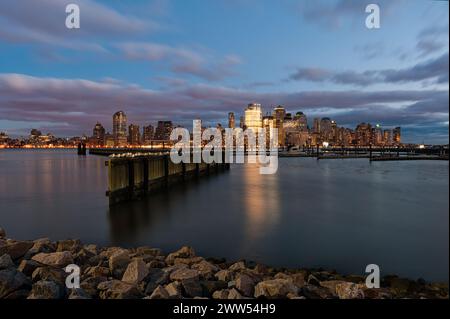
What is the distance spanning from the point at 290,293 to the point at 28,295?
6.24 m

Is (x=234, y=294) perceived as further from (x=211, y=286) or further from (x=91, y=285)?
(x=91, y=285)

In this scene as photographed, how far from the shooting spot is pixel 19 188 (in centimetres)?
A: 3597

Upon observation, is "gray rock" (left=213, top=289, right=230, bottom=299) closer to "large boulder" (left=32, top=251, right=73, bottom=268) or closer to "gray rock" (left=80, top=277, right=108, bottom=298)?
"gray rock" (left=80, top=277, right=108, bottom=298)

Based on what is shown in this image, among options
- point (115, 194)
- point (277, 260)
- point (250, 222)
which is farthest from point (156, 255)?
point (115, 194)

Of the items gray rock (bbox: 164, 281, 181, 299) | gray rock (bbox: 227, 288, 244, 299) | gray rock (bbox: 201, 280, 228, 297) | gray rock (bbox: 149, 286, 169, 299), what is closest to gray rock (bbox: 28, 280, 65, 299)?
gray rock (bbox: 149, 286, 169, 299)

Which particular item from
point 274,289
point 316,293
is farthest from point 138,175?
point 316,293

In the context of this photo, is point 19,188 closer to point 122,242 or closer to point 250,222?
point 122,242

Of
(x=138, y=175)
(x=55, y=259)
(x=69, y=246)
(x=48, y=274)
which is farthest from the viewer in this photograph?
(x=138, y=175)

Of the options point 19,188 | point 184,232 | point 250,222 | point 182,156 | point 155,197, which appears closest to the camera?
point 184,232

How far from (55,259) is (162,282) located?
3.76 meters

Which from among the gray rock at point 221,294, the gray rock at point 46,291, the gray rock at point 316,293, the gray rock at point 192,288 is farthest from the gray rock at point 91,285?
the gray rock at point 316,293

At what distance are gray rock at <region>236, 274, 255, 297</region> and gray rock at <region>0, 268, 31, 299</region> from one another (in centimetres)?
531

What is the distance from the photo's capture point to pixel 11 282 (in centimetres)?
782

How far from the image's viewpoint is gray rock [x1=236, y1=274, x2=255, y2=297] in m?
8.16
